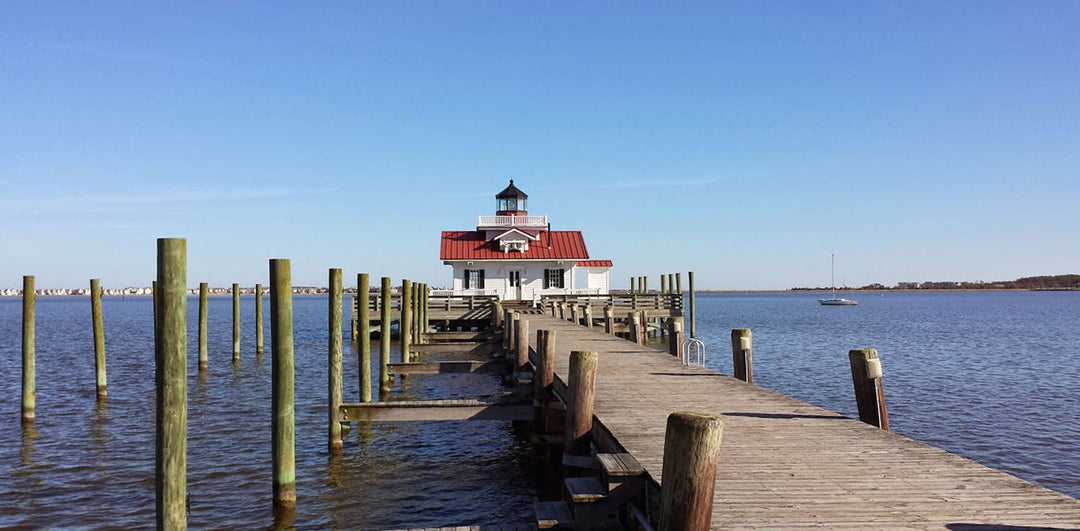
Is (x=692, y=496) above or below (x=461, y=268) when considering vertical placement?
below

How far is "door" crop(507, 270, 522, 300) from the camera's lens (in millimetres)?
44406

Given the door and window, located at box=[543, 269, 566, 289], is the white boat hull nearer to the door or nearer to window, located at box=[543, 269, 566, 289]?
window, located at box=[543, 269, 566, 289]

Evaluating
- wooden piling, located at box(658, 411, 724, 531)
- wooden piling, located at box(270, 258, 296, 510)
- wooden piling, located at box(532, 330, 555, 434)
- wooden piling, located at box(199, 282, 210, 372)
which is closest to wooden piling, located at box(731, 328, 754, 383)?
wooden piling, located at box(532, 330, 555, 434)

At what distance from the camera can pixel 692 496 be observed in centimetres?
461

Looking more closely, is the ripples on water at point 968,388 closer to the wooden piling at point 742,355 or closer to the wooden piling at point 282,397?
the wooden piling at point 742,355

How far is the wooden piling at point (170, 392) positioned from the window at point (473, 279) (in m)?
37.7

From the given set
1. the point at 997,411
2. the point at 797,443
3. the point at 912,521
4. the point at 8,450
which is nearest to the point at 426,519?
the point at 797,443

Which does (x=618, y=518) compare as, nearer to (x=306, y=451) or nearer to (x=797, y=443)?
(x=797, y=443)

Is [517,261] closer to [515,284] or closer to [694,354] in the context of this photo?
[515,284]

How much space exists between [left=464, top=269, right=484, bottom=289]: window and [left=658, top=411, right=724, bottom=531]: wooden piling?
40.2 meters

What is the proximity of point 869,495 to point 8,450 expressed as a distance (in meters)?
15.1

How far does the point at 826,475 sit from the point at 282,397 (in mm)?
6447

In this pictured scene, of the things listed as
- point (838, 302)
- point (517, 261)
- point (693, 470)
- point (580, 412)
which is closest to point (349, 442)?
point (580, 412)

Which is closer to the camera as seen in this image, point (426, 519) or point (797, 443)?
point (797, 443)
